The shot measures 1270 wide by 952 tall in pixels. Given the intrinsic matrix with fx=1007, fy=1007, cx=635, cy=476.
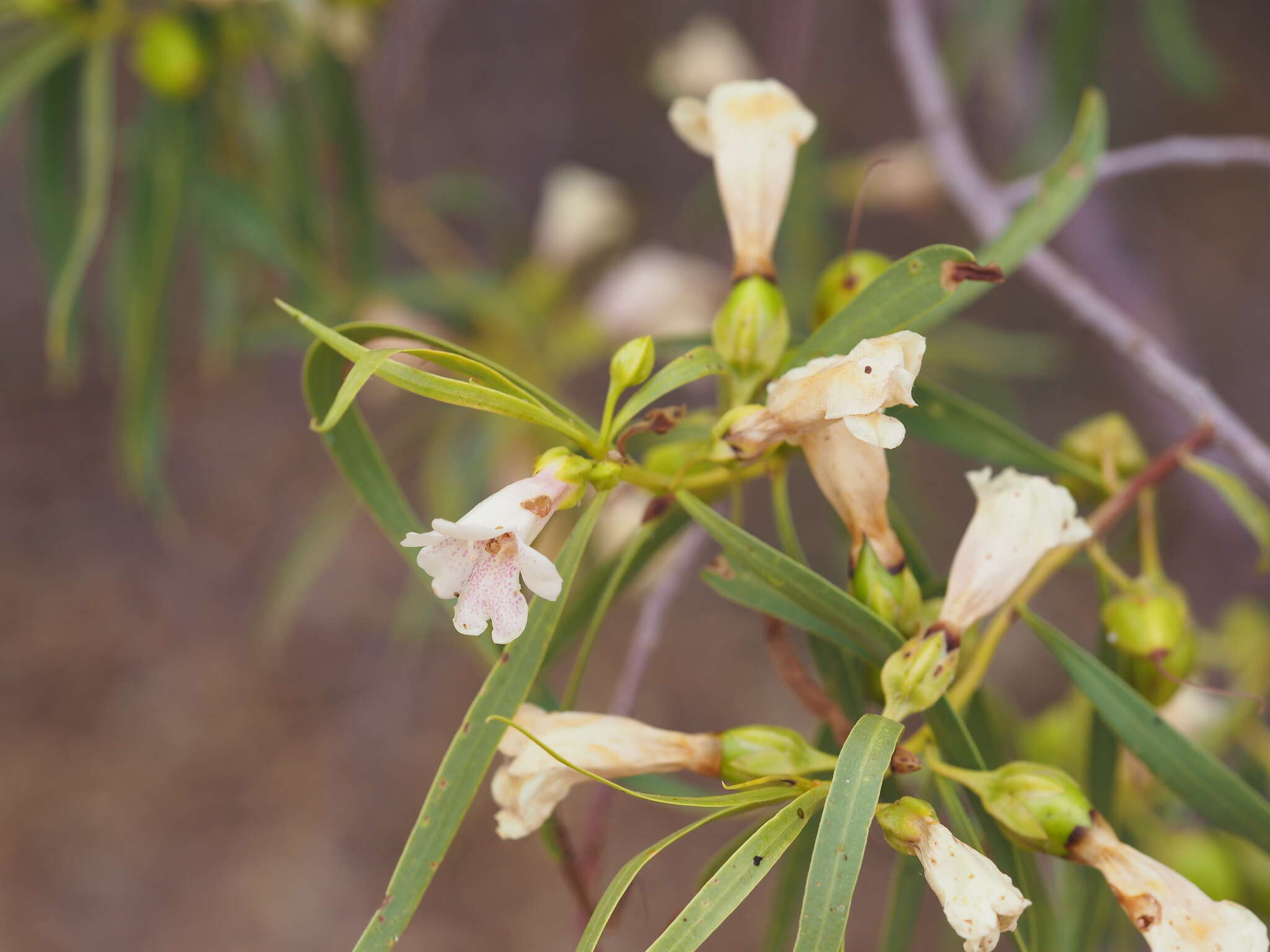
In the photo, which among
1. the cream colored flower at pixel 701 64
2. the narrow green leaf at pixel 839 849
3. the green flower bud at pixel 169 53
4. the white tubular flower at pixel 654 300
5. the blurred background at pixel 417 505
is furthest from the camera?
the blurred background at pixel 417 505

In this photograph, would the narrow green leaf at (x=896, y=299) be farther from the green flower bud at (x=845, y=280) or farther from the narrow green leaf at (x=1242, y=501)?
the narrow green leaf at (x=1242, y=501)

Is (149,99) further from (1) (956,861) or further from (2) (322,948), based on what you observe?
(2) (322,948)

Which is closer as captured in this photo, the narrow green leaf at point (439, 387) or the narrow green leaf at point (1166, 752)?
the narrow green leaf at point (439, 387)

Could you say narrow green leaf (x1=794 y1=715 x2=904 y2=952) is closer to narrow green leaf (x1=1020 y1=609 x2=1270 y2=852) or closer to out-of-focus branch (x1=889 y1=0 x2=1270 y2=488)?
narrow green leaf (x1=1020 y1=609 x2=1270 y2=852)

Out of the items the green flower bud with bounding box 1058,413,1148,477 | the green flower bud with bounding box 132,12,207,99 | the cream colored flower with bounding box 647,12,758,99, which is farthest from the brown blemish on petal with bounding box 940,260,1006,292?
the cream colored flower with bounding box 647,12,758,99

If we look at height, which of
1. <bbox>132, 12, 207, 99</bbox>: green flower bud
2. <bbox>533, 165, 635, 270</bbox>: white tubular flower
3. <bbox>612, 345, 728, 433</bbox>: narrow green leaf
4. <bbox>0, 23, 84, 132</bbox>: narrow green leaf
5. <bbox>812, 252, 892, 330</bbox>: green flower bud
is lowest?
<bbox>612, 345, 728, 433</bbox>: narrow green leaf

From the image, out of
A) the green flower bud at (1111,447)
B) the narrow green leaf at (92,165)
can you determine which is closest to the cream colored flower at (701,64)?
the narrow green leaf at (92,165)
